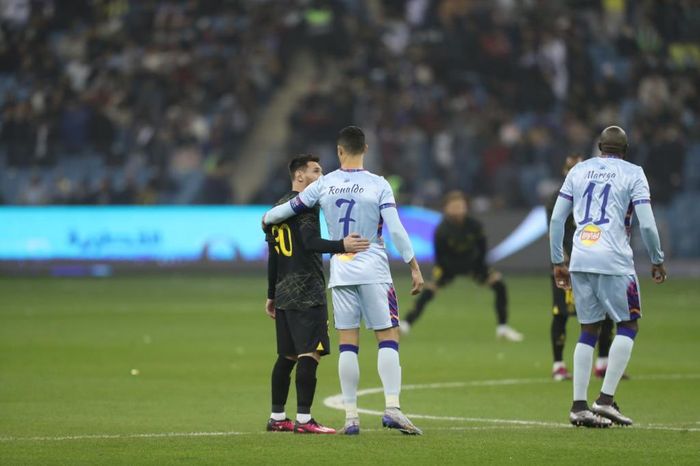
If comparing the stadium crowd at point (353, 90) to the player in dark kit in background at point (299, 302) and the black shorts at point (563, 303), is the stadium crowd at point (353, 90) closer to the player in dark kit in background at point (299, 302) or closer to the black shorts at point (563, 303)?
the black shorts at point (563, 303)

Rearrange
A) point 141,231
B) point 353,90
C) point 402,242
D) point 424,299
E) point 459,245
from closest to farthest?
1. point 402,242
2. point 424,299
3. point 459,245
4. point 141,231
5. point 353,90

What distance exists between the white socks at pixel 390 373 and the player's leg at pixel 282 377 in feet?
2.97

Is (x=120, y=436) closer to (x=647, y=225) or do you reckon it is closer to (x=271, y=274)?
(x=271, y=274)

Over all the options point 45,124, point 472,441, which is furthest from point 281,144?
point 472,441

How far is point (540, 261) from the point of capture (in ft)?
108

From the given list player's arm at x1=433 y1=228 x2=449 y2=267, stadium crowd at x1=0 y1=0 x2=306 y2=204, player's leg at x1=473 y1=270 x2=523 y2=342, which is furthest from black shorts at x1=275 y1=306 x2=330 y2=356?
stadium crowd at x1=0 y1=0 x2=306 y2=204

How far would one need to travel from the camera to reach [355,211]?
33.7 ft

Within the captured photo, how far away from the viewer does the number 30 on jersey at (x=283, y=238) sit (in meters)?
10.7

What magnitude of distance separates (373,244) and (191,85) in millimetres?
26862

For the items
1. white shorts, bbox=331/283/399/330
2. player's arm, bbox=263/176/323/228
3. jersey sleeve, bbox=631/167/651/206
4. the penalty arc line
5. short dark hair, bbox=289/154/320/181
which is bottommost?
the penalty arc line

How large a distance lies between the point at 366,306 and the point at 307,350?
624 mm

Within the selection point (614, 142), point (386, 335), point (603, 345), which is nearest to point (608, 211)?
point (614, 142)

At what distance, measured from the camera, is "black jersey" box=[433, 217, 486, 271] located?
20.6m

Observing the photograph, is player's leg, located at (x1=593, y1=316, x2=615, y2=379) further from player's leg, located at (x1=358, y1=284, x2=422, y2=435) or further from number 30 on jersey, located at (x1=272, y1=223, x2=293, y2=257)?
number 30 on jersey, located at (x1=272, y1=223, x2=293, y2=257)
